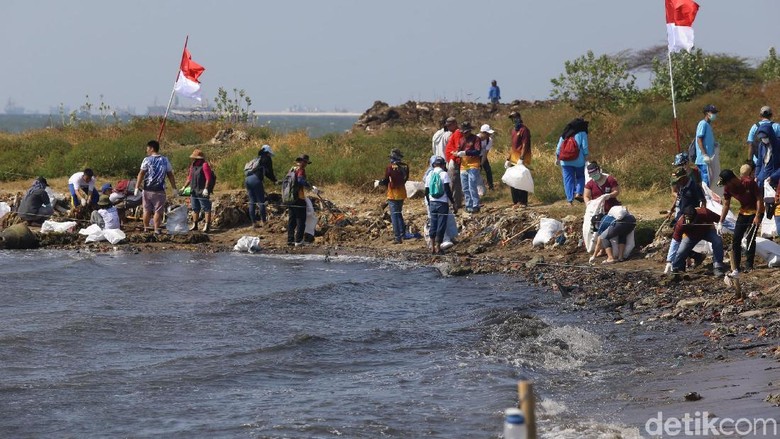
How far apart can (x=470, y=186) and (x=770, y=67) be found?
17429 millimetres

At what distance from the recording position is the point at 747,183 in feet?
44.7

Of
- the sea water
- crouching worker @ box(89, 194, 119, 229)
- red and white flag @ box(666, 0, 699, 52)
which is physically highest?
red and white flag @ box(666, 0, 699, 52)

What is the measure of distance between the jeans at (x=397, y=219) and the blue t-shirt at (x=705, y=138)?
16.0 ft

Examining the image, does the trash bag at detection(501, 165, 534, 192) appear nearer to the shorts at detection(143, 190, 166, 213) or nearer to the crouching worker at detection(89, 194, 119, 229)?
the shorts at detection(143, 190, 166, 213)

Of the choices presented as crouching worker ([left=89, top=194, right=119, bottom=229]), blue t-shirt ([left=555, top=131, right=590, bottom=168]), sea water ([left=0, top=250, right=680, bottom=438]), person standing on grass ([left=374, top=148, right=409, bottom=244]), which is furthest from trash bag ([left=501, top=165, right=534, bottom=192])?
crouching worker ([left=89, top=194, right=119, bottom=229])

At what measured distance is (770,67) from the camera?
33906 millimetres

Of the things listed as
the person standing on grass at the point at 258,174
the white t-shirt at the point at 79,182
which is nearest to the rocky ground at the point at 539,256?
the person standing on grass at the point at 258,174

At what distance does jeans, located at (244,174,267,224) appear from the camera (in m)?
20.7

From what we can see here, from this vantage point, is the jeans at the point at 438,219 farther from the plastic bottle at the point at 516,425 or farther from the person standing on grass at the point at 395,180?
the plastic bottle at the point at 516,425

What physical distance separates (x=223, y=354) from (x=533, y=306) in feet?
14.1

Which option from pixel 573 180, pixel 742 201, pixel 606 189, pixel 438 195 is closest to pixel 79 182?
pixel 438 195

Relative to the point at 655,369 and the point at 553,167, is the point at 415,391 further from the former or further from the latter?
the point at 553,167

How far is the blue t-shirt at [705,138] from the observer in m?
17.5

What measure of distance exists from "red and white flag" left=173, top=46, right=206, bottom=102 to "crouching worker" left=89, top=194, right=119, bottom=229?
3.41m
